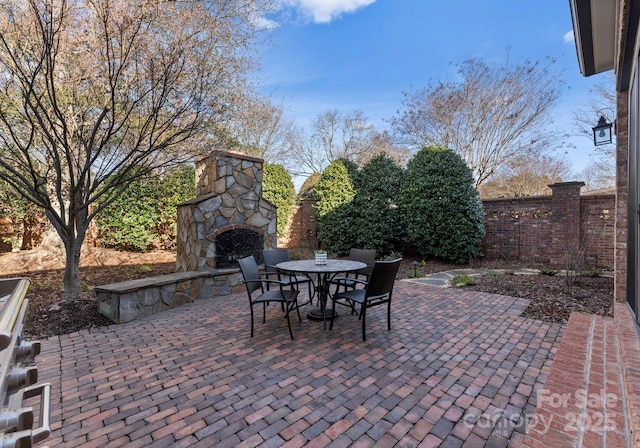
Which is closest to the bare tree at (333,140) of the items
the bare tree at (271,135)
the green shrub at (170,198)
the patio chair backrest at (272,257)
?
the bare tree at (271,135)

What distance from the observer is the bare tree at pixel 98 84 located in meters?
3.74

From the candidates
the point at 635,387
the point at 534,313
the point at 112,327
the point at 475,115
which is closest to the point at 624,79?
the point at 534,313

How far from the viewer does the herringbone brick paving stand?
5.65ft

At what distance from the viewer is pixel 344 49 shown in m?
10.5

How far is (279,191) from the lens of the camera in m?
10.1

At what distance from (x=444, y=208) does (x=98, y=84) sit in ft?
24.6

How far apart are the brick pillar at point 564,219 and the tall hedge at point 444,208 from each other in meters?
1.51

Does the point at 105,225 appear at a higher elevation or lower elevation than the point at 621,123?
lower

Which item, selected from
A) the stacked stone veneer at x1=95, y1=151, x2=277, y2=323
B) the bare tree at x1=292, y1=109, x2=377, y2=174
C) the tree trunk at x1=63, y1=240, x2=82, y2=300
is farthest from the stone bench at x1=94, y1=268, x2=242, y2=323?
the bare tree at x1=292, y1=109, x2=377, y2=174

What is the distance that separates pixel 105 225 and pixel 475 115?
12447 mm

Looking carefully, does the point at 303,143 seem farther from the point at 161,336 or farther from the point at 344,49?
the point at 161,336

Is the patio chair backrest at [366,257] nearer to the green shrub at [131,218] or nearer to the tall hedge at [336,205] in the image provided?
the tall hedge at [336,205]

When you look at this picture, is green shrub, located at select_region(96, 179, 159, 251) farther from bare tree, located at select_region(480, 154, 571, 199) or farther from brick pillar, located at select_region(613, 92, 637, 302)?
bare tree, located at select_region(480, 154, 571, 199)

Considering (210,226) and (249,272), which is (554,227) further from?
(210,226)
